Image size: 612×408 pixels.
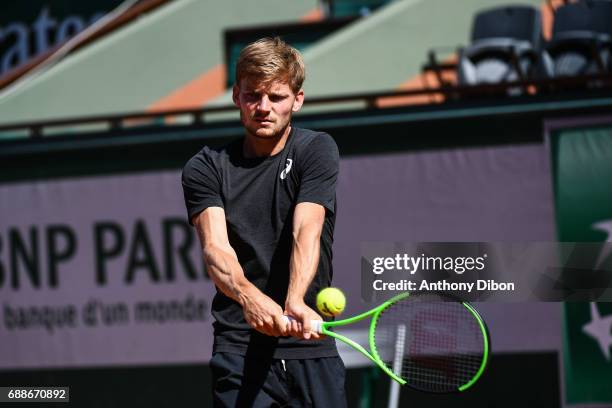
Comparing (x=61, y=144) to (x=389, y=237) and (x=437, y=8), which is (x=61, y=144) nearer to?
(x=389, y=237)

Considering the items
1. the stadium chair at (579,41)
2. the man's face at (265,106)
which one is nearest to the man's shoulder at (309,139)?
the man's face at (265,106)

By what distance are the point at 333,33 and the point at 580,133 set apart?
5077mm

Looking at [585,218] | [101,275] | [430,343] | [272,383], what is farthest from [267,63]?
[101,275]

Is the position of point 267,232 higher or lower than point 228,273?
higher

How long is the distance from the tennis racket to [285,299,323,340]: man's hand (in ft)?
2.16

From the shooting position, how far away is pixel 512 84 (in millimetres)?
7168

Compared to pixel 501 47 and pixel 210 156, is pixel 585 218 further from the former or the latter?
pixel 210 156

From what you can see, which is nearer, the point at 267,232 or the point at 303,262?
the point at 303,262

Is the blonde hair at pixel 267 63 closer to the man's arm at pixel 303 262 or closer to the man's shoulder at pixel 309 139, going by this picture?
the man's shoulder at pixel 309 139

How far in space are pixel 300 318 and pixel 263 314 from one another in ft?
0.39

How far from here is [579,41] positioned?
348 inches

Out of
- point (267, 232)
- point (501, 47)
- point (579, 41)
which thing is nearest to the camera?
point (267, 232)

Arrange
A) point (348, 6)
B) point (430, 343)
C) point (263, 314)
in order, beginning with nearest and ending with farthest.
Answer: point (263, 314) < point (430, 343) < point (348, 6)

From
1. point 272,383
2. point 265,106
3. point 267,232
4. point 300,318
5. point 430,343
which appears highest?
point 265,106
